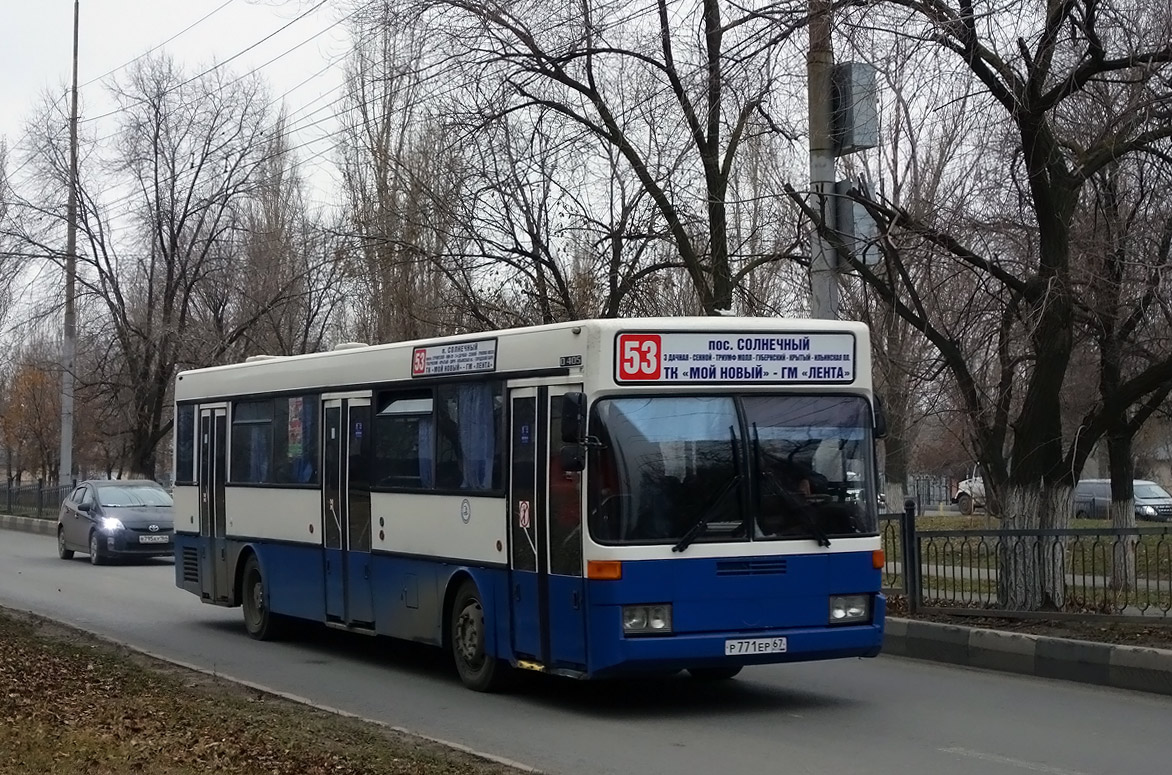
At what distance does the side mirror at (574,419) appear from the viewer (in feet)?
33.6

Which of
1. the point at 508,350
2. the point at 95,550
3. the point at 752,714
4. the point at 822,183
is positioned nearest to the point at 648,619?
the point at 752,714

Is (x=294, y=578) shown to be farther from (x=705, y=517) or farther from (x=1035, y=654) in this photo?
(x=1035, y=654)

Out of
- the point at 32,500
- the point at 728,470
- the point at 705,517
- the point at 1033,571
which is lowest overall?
the point at 1033,571

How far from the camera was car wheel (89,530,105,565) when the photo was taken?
28188mm

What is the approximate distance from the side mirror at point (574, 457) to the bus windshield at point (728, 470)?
0.39 ft

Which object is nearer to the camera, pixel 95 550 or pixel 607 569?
pixel 607 569

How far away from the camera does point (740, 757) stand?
29.5ft

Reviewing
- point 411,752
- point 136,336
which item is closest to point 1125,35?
point 411,752

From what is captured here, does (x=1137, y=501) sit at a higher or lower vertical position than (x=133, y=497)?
lower

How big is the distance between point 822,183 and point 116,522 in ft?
57.3

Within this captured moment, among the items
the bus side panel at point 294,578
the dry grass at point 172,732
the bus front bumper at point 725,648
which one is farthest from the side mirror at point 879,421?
the bus side panel at point 294,578

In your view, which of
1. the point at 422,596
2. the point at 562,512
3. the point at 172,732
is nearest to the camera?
the point at 172,732

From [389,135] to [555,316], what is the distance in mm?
13381

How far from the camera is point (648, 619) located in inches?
402
